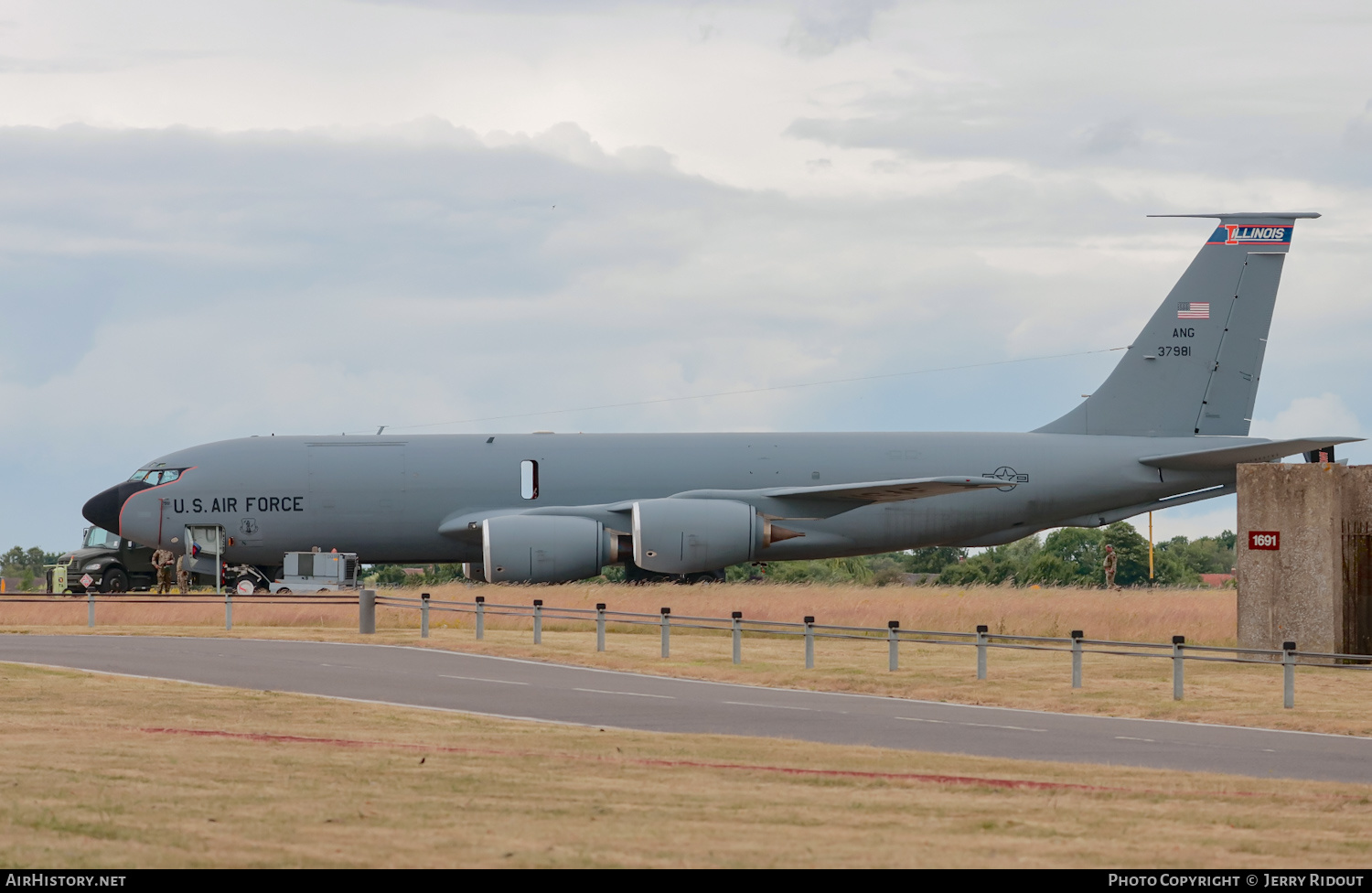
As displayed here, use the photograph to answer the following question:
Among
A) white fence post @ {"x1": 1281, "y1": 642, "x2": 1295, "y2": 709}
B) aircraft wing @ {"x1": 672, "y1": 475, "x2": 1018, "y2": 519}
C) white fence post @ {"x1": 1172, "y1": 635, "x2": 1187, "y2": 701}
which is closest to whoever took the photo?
white fence post @ {"x1": 1281, "y1": 642, "x2": 1295, "y2": 709}

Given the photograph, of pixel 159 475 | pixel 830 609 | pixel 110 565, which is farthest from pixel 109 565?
pixel 830 609

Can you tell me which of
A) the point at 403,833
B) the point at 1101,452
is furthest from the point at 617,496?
the point at 403,833

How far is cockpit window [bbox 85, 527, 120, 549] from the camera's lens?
141 ft

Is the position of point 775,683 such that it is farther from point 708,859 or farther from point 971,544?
point 971,544

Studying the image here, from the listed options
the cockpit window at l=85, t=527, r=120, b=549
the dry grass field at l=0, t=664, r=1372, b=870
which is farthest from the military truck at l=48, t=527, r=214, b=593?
the dry grass field at l=0, t=664, r=1372, b=870

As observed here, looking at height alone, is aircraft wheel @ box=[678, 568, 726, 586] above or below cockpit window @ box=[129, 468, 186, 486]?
below

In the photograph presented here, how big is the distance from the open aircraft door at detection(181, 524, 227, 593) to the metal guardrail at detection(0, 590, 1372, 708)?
2.70 meters

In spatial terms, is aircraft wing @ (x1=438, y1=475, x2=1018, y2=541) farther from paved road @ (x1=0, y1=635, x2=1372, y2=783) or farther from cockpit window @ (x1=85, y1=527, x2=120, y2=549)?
paved road @ (x1=0, y1=635, x2=1372, y2=783)

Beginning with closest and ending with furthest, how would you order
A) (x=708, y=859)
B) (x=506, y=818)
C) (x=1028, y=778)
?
(x=708, y=859) < (x=506, y=818) < (x=1028, y=778)

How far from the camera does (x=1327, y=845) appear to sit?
938cm

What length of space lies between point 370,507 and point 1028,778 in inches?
1151

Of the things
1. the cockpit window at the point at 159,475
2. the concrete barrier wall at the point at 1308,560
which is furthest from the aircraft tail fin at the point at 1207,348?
the cockpit window at the point at 159,475

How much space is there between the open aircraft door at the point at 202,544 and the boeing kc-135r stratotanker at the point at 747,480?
0.69ft

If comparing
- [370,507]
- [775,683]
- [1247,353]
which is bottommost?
[775,683]
